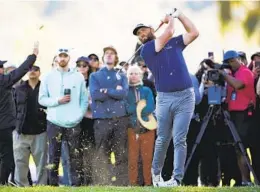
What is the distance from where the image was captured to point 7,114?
12398mm

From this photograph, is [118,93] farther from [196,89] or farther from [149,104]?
[196,89]

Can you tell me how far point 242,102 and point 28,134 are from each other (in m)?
3.57

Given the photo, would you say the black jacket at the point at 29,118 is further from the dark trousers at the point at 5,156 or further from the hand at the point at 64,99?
the dark trousers at the point at 5,156

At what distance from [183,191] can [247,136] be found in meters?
3.22

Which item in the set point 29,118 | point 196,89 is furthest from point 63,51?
point 196,89

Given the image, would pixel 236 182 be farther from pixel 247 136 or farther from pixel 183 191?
pixel 183 191

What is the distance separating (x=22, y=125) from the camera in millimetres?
13422

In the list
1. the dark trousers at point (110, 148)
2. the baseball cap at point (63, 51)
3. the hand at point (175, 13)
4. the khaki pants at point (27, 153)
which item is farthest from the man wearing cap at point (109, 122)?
the hand at point (175, 13)

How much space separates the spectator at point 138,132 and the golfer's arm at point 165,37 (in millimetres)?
2355

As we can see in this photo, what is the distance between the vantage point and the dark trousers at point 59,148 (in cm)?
1239

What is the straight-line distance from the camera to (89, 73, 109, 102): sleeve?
41.8 feet

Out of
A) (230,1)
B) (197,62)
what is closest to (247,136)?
(197,62)

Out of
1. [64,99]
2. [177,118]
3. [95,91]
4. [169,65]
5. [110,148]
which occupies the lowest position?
[110,148]

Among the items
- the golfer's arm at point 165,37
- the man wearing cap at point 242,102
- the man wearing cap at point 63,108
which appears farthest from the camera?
the man wearing cap at point 242,102
